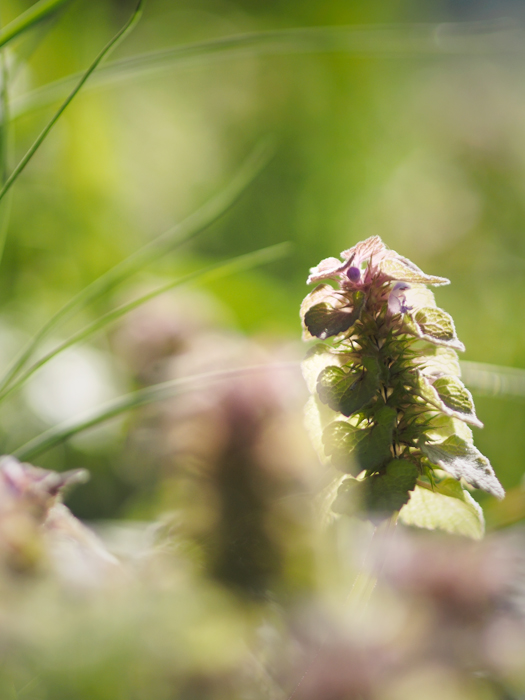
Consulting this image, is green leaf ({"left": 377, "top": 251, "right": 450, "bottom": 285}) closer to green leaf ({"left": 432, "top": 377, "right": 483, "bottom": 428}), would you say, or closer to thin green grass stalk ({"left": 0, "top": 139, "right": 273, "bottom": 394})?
green leaf ({"left": 432, "top": 377, "right": 483, "bottom": 428})

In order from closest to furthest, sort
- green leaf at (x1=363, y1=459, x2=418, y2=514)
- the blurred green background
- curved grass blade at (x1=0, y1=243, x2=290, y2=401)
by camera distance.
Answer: green leaf at (x1=363, y1=459, x2=418, y2=514), curved grass blade at (x1=0, y1=243, x2=290, y2=401), the blurred green background

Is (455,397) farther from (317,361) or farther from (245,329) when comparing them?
(245,329)

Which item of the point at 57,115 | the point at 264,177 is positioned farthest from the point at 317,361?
the point at 264,177

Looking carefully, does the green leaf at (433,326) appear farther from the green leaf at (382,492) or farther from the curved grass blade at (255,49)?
the curved grass blade at (255,49)

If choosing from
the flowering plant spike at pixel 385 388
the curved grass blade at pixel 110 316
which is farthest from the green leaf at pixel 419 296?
the curved grass blade at pixel 110 316

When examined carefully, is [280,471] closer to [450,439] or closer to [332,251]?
[450,439]

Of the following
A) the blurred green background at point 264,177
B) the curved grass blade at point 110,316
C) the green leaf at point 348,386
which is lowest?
the green leaf at point 348,386

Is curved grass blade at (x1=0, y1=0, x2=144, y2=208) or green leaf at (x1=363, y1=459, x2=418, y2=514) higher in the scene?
curved grass blade at (x1=0, y1=0, x2=144, y2=208)

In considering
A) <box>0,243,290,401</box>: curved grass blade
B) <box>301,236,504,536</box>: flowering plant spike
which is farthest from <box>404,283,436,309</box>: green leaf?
<box>0,243,290,401</box>: curved grass blade
